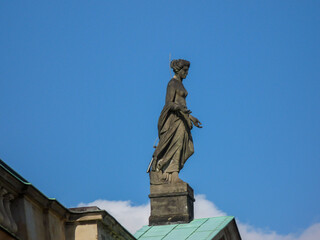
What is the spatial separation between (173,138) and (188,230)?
3.80 metres

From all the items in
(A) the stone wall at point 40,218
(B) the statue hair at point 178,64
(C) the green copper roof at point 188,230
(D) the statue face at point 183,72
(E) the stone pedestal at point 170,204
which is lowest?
(A) the stone wall at point 40,218

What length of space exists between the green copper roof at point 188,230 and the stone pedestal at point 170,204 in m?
0.36

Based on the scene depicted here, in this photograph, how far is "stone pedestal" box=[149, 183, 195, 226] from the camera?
3222cm

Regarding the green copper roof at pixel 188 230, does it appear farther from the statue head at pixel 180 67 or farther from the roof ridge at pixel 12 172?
the roof ridge at pixel 12 172

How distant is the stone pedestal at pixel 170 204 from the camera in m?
32.2

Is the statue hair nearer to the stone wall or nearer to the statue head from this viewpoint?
the statue head

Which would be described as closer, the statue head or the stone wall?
the stone wall

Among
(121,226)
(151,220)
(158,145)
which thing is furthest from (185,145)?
(121,226)

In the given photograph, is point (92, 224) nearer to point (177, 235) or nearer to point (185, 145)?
point (177, 235)

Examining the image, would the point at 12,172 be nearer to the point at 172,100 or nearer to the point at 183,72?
the point at 172,100

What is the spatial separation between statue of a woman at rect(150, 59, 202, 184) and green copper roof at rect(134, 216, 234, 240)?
6.09 feet

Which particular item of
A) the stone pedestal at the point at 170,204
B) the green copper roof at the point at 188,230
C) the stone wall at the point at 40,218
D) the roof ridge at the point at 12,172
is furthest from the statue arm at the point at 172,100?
the roof ridge at the point at 12,172

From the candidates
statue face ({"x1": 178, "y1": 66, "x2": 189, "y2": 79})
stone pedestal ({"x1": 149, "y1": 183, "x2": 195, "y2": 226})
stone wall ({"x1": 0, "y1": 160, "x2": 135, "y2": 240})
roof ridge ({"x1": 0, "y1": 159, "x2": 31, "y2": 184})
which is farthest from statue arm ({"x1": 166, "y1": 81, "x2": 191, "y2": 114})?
roof ridge ({"x1": 0, "y1": 159, "x2": 31, "y2": 184})

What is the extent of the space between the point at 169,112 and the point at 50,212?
1353 centimetres
